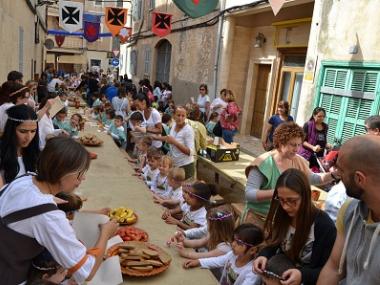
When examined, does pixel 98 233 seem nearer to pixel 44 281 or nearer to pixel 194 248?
pixel 44 281

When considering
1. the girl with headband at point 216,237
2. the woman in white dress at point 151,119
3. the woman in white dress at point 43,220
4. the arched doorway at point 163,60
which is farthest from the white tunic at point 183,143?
the arched doorway at point 163,60

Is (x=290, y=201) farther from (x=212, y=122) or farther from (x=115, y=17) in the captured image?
(x=115, y=17)

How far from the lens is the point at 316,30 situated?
772 centimetres

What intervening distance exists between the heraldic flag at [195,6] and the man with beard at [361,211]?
7.70m

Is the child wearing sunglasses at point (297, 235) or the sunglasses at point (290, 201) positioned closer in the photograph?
the child wearing sunglasses at point (297, 235)

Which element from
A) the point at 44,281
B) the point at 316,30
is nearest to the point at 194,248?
the point at 44,281

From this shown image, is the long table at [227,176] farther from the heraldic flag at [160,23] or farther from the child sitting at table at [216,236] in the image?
the heraldic flag at [160,23]

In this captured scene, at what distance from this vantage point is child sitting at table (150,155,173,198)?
4.68 m

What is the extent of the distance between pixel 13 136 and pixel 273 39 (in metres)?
9.00

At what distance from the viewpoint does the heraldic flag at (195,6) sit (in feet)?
28.6

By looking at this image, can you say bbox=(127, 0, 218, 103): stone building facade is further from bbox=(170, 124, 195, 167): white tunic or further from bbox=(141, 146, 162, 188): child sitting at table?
bbox=(141, 146, 162, 188): child sitting at table

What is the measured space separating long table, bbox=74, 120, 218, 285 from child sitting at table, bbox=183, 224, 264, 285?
12 centimetres

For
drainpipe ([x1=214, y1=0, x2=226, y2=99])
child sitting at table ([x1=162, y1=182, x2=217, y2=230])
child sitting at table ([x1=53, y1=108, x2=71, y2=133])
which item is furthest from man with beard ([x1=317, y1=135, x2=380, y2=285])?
drainpipe ([x1=214, y1=0, x2=226, y2=99])

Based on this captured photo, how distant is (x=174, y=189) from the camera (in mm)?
4441
